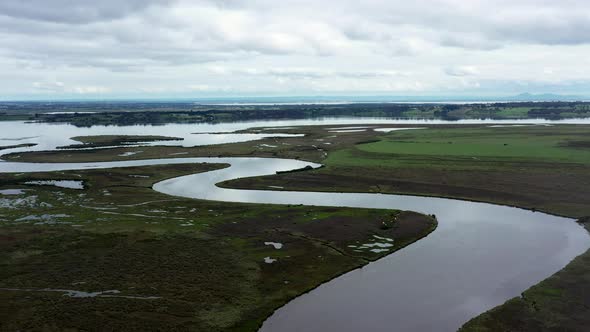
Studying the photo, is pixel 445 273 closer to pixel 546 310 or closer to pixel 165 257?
pixel 546 310

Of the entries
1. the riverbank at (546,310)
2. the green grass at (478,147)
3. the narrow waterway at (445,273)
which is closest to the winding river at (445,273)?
the narrow waterway at (445,273)

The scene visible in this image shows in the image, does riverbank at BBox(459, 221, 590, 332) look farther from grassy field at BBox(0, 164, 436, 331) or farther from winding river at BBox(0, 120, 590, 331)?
grassy field at BBox(0, 164, 436, 331)

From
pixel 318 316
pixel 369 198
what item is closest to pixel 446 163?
pixel 369 198

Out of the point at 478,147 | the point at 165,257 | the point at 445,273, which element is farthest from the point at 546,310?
the point at 478,147

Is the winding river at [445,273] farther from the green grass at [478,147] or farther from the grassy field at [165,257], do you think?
the green grass at [478,147]

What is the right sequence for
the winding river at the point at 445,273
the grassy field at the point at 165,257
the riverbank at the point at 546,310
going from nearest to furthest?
the riverbank at the point at 546,310 → the winding river at the point at 445,273 → the grassy field at the point at 165,257

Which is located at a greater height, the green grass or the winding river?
the green grass

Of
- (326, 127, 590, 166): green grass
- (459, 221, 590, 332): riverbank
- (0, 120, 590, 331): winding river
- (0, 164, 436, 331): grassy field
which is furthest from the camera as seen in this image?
(326, 127, 590, 166): green grass

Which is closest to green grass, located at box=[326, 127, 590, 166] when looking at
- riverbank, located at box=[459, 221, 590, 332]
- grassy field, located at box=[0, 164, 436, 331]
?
grassy field, located at box=[0, 164, 436, 331]
